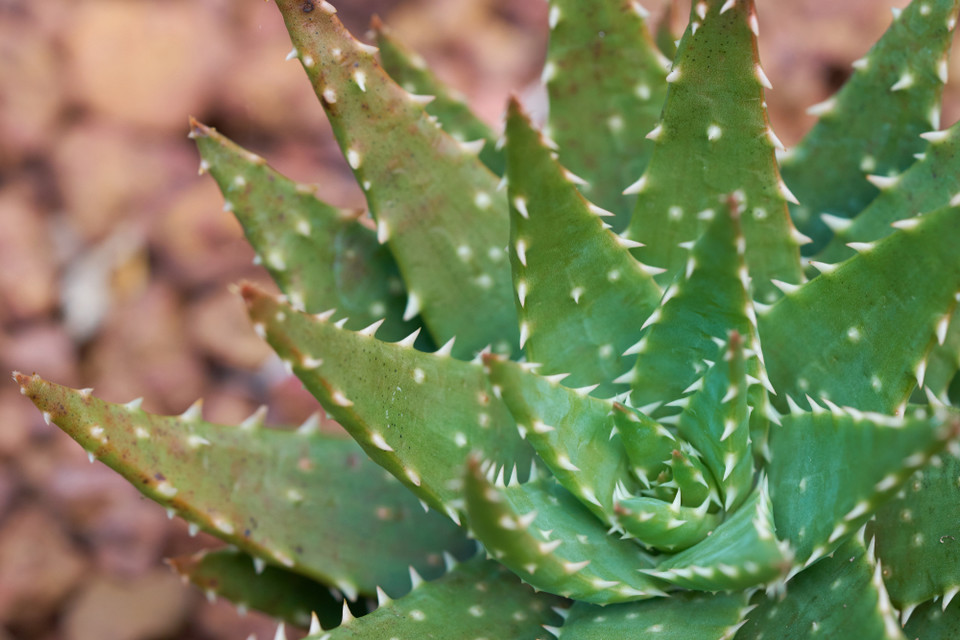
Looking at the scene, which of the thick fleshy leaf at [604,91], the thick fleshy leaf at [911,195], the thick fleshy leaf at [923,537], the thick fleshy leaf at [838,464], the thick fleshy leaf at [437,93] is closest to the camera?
the thick fleshy leaf at [838,464]

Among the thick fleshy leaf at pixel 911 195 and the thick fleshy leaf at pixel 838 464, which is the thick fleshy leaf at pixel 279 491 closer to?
the thick fleshy leaf at pixel 838 464

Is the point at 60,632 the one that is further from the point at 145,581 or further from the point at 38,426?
the point at 38,426

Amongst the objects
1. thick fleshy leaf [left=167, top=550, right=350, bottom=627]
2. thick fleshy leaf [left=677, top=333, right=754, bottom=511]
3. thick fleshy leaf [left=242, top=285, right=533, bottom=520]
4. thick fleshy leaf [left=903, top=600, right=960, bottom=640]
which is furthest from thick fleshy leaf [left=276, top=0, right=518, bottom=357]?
thick fleshy leaf [left=903, top=600, right=960, bottom=640]

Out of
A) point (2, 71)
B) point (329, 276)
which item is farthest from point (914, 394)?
point (2, 71)

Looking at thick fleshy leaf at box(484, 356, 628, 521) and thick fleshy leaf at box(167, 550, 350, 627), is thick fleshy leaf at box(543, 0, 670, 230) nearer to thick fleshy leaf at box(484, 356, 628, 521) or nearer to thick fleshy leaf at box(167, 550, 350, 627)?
thick fleshy leaf at box(484, 356, 628, 521)

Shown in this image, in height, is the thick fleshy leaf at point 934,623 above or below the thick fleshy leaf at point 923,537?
below

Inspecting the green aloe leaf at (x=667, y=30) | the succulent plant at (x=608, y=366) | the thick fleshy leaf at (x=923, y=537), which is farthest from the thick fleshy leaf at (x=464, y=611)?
the green aloe leaf at (x=667, y=30)
